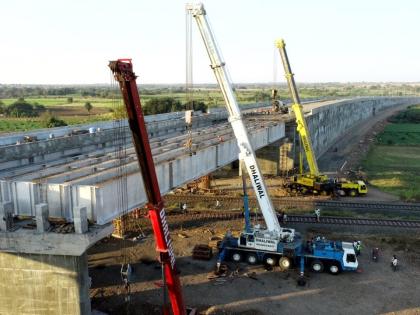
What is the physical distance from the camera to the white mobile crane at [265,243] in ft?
75.9

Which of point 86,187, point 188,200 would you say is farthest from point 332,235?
point 86,187

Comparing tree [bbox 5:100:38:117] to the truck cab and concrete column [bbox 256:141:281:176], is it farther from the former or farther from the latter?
the truck cab

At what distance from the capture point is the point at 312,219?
34125 millimetres

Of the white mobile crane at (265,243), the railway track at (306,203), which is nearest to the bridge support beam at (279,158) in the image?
the railway track at (306,203)

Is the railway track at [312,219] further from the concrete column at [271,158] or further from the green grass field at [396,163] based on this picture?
the concrete column at [271,158]

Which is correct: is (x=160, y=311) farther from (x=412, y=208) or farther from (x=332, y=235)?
(x=412, y=208)

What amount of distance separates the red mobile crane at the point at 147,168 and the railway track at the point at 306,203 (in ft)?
71.7

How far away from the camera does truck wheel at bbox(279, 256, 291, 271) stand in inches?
975

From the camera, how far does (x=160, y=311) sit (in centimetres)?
2044

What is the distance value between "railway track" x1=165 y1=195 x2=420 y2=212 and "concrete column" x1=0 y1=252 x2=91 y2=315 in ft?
71.2

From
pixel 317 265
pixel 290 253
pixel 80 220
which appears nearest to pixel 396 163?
pixel 317 265

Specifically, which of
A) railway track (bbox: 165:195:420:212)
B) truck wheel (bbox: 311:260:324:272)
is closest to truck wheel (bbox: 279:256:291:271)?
truck wheel (bbox: 311:260:324:272)

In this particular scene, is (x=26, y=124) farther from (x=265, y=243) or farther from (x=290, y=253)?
(x=290, y=253)

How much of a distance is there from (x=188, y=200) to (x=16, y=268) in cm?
2285
